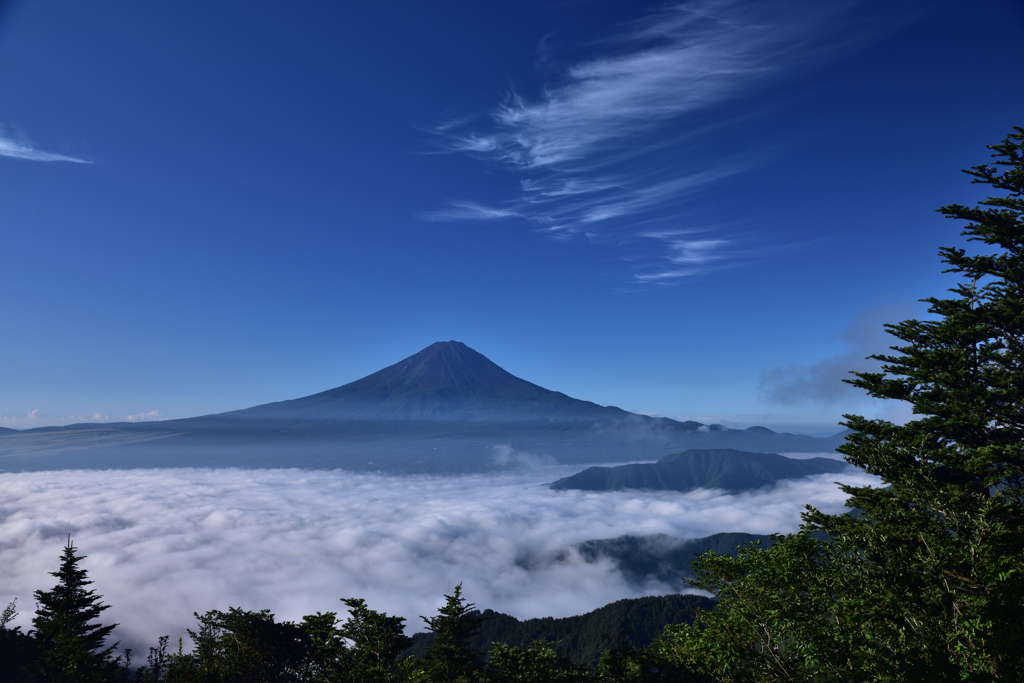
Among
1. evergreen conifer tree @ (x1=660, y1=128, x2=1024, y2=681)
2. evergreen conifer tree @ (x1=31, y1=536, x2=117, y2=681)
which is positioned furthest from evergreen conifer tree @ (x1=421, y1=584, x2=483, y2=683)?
evergreen conifer tree @ (x1=660, y1=128, x2=1024, y2=681)

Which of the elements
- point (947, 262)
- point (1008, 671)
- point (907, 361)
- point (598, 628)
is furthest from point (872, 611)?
point (598, 628)

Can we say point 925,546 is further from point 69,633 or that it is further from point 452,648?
point 69,633

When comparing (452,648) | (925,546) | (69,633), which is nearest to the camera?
(925,546)

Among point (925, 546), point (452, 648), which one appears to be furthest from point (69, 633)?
point (925, 546)

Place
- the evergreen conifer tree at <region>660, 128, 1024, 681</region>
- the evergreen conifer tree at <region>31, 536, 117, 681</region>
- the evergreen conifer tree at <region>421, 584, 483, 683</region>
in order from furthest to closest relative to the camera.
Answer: the evergreen conifer tree at <region>421, 584, 483, 683</region>
the evergreen conifer tree at <region>31, 536, 117, 681</region>
the evergreen conifer tree at <region>660, 128, 1024, 681</region>

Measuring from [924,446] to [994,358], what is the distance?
17.5 ft

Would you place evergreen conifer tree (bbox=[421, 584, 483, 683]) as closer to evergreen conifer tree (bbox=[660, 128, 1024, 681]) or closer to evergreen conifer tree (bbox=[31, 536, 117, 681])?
evergreen conifer tree (bbox=[31, 536, 117, 681])

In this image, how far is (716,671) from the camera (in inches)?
712

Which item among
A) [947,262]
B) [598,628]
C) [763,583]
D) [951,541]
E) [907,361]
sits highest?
[947,262]

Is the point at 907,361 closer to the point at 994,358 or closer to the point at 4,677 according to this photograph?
the point at 994,358

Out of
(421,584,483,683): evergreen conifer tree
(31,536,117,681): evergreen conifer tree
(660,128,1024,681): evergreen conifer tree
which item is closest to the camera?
(660,128,1024,681): evergreen conifer tree

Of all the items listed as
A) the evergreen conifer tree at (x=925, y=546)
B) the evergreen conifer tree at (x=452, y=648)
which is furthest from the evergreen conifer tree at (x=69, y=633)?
the evergreen conifer tree at (x=925, y=546)

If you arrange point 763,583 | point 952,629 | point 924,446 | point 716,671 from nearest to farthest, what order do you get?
1. point 952,629
2. point 763,583
3. point 716,671
4. point 924,446

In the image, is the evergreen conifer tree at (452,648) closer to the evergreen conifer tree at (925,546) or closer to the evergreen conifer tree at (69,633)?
the evergreen conifer tree at (69,633)
